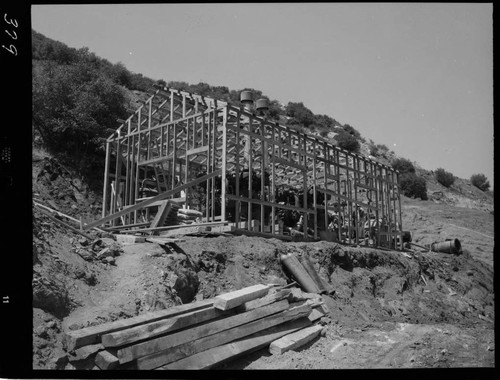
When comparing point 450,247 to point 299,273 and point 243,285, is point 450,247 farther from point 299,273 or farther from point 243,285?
point 243,285

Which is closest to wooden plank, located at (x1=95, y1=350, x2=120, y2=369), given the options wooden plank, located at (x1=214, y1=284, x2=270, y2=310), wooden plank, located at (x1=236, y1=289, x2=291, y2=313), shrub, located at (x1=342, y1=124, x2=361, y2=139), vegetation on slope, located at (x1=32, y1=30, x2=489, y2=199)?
wooden plank, located at (x1=214, y1=284, x2=270, y2=310)

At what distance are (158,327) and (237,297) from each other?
1.87 metres

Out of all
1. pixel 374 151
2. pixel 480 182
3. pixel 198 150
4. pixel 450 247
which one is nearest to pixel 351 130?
pixel 374 151

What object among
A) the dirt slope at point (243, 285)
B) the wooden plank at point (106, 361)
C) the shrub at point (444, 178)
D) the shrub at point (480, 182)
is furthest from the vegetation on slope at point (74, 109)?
the shrub at point (480, 182)

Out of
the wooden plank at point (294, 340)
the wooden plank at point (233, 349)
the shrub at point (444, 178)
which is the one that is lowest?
the wooden plank at point (294, 340)

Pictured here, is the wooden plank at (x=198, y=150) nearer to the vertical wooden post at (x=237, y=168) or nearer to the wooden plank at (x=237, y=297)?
the vertical wooden post at (x=237, y=168)

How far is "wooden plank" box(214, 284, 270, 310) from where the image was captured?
8.87m

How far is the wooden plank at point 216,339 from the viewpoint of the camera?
24.8 ft

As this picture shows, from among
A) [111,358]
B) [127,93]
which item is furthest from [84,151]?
[111,358]

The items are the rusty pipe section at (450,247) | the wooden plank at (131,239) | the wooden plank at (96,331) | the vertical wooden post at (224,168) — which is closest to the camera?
the wooden plank at (96,331)

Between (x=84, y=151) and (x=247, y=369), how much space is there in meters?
23.8

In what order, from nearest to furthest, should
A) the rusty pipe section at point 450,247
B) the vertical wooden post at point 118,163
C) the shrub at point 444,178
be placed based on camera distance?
1. the vertical wooden post at point 118,163
2. the rusty pipe section at point 450,247
3. the shrub at point 444,178

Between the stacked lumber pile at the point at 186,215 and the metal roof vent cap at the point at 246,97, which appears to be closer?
the stacked lumber pile at the point at 186,215

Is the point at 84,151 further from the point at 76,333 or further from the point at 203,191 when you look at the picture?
the point at 76,333
